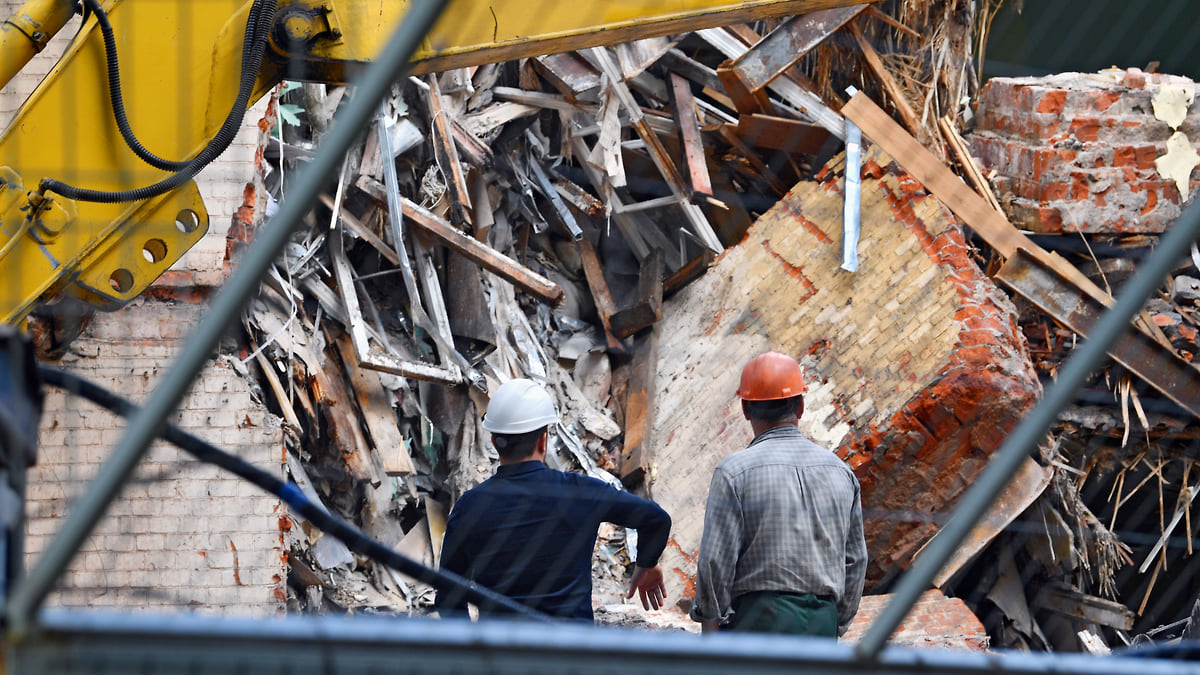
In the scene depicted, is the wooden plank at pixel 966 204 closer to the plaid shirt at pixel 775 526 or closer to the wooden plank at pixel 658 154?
the wooden plank at pixel 658 154

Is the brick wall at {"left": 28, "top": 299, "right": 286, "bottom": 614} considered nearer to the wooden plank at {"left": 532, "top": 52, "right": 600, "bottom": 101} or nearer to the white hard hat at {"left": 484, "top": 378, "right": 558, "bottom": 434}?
the white hard hat at {"left": 484, "top": 378, "right": 558, "bottom": 434}

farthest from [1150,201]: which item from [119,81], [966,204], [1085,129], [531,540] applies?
[119,81]

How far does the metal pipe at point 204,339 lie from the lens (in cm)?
155

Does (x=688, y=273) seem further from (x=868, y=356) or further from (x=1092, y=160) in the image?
(x=1092, y=160)

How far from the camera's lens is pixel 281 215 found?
164cm

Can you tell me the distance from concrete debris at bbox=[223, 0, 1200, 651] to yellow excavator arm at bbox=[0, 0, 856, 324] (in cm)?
194

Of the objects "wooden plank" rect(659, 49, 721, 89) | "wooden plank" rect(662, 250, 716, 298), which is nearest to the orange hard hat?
"wooden plank" rect(662, 250, 716, 298)

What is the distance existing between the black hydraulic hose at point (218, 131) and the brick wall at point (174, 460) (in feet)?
5.08

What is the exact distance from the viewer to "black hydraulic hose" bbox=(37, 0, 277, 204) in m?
3.32

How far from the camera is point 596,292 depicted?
747 centimetres

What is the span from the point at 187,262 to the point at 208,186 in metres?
0.40

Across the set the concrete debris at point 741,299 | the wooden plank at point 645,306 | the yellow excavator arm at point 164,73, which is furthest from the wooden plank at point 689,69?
the yellow excavator arm at point 164,73

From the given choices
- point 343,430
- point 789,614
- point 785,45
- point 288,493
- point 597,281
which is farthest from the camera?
point 597,281

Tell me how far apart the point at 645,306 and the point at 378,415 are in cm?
205
